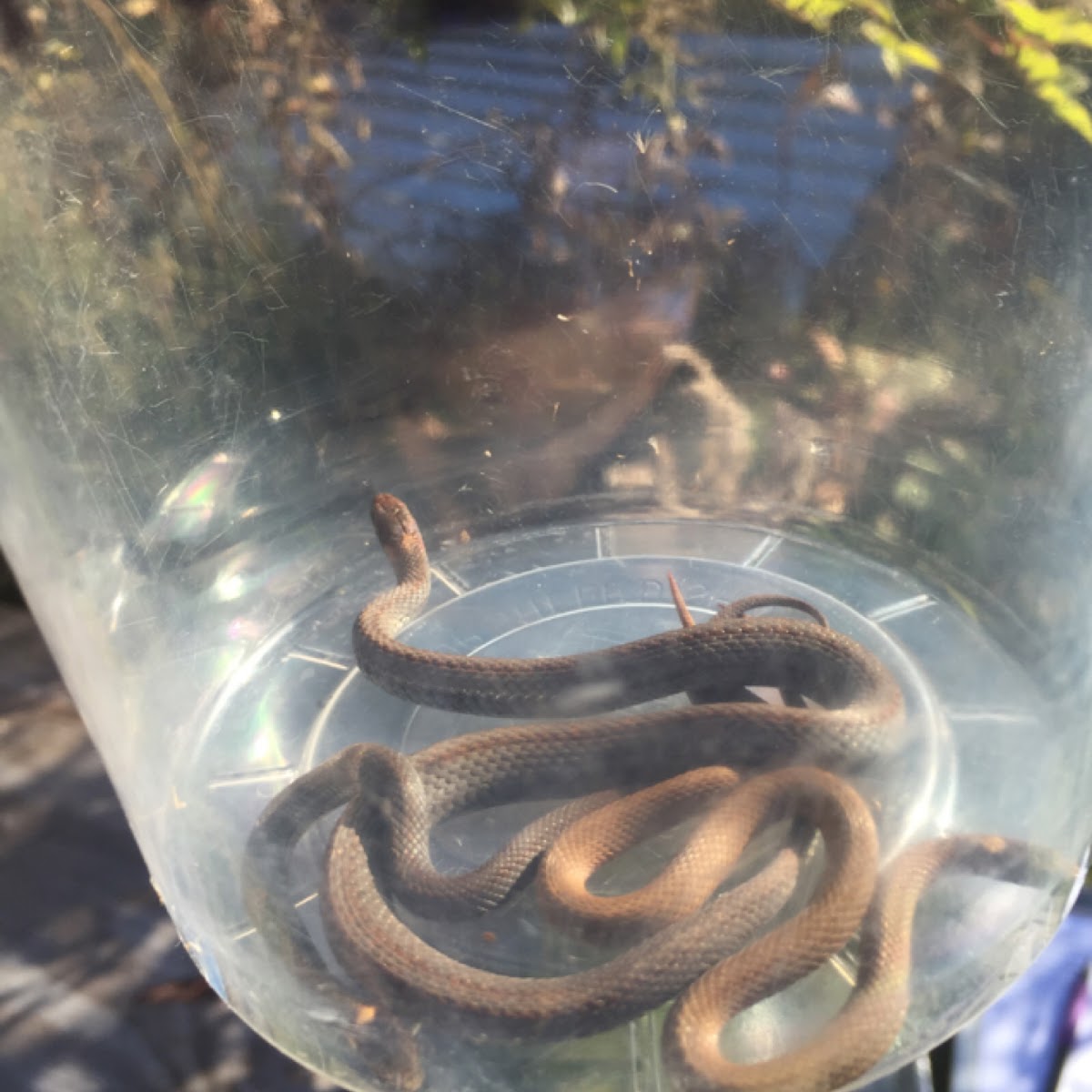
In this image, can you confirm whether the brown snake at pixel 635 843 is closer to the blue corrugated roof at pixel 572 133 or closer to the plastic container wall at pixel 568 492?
the plastic container wall at pixel 568 492

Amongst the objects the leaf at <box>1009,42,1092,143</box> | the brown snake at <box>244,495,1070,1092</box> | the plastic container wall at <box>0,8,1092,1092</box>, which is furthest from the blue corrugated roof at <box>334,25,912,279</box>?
the brown snake at <box>244,495,1070,1092</box>

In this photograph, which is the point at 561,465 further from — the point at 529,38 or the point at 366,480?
the point at 529,38

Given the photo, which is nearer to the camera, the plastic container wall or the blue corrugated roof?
the plastic container wall

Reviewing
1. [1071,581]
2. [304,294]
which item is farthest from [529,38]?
[1071,581]

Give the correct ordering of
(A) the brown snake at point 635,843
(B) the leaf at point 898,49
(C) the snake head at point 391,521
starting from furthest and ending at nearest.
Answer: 1. (C) the snake head at point 391,521
2. (B) the leaf at point 898,49
3. (A) the brown snake at point 635,843

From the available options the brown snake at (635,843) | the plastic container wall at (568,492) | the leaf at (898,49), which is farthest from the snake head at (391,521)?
the leaf at (898,49)

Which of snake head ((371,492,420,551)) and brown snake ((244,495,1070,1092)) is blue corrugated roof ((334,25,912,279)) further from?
brown snake ((244,495,1070,1092))

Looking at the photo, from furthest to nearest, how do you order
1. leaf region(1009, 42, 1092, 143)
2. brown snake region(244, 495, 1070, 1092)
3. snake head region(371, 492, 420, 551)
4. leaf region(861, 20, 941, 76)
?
snake head region(371, 492, 420, 551) → leaf region(861, 20, 941, 76) → leaf region(1009, 42, 1092, 143) → brown snake region(244, 495, 1070, 1092)

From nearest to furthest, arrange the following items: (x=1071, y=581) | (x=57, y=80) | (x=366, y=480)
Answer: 1. (x=57, y=80)
2. (x=1071, y=581)
3. (x=366, y=480)

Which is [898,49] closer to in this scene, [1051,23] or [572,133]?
[1051,23]
